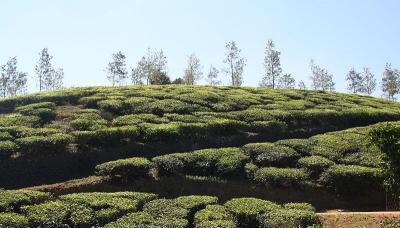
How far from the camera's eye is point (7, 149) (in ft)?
59.1

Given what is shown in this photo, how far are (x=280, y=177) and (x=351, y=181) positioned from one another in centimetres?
263

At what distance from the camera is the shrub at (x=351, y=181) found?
17125 millimetres

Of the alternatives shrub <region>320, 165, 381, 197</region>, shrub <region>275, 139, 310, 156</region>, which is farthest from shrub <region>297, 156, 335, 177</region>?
shrub <region>275, 139, 310, 156</region>

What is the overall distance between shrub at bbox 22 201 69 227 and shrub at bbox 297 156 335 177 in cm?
930

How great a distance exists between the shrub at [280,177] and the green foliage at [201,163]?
1005 mm

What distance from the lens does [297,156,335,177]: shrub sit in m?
18.0

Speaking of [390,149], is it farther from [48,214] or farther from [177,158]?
[48,214]

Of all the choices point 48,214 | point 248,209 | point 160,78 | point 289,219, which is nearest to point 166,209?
point 248,209

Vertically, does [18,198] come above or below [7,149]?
below

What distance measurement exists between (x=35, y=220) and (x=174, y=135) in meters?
8.84

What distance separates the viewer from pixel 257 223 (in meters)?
13.6

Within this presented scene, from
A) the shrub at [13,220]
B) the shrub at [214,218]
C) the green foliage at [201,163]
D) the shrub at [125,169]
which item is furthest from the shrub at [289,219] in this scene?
the shrub at [13,220]

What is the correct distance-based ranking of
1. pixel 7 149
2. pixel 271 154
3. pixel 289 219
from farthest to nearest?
pixel 271 154 < pixel 7 149 < pixel 289 219

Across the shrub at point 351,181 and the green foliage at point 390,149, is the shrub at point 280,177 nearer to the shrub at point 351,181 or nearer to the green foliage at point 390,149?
the shrub at point 351,181
